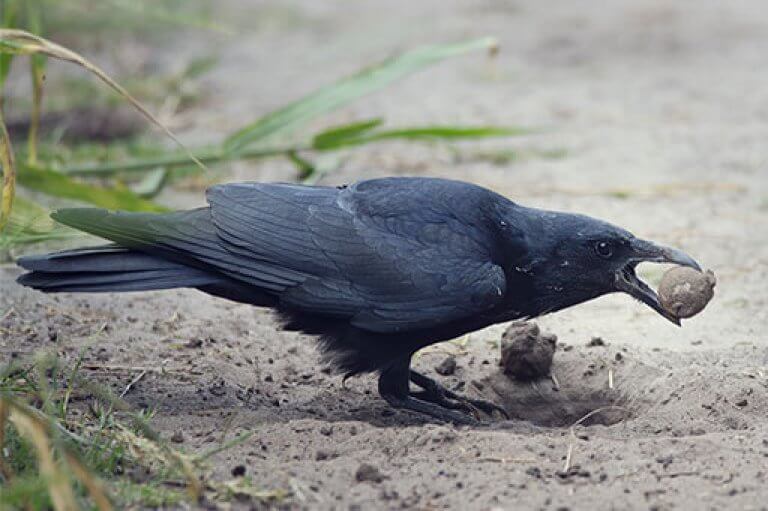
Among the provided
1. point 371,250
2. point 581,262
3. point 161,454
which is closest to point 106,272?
point 371,250

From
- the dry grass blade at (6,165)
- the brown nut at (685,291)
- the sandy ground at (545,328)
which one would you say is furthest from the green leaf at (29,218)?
the brown nut at (685,291)

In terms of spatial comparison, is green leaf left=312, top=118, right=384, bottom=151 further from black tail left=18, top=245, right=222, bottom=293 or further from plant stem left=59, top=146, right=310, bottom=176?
black tail left=18, top=245, right=222, bottom=293

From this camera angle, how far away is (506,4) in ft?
35.0

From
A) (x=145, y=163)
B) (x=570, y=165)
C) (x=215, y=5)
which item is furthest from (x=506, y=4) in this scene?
(x=145, y=163)

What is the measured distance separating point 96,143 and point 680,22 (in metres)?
4.93

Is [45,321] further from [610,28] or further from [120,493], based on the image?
[610,28]

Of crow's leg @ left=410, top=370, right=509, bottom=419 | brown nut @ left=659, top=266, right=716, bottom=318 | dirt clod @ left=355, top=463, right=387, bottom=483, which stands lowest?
crow's leg @ left=410, top=370, right=509, bottom=419

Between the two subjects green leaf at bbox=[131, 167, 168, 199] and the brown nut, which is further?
green leaf at bbox=[131, 167, 168, 199]

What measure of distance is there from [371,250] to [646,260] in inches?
34.9

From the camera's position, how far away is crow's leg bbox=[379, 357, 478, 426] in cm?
414

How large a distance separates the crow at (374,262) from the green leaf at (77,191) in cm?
115

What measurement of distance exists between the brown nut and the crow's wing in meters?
0.57

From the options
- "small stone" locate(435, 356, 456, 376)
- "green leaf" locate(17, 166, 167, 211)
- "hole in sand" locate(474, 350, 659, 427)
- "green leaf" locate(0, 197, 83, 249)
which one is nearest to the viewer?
"hole in sand" locate(474, 350, 659, 427)

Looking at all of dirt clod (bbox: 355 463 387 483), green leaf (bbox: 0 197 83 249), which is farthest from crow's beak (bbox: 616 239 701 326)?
green leaf (bbox: 0 197 83 249)
